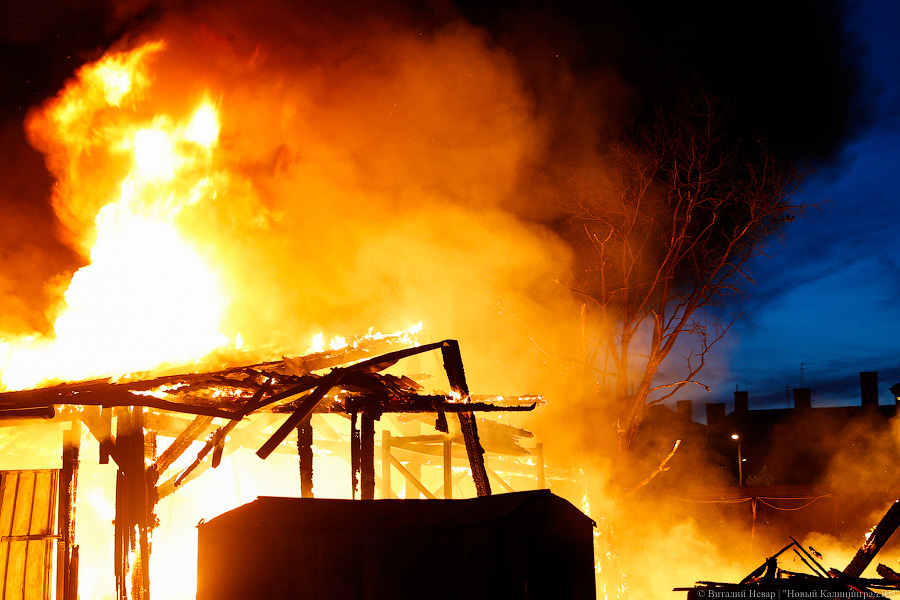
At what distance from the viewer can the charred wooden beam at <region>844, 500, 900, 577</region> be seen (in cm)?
1163

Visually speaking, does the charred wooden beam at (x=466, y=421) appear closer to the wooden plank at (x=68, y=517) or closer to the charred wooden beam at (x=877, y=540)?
the wooden plank at (x=68, y=517)

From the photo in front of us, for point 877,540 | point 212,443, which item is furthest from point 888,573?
point 212,443

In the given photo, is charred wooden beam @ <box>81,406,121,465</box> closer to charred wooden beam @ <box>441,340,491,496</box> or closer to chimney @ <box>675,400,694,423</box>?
charred wooden beam @ <box>441,340,491,496</box>

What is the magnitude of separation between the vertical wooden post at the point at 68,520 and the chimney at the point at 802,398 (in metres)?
40.1

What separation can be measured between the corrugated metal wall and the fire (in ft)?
8.00

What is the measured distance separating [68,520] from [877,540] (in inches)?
548

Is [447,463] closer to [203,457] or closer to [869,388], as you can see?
[203,457]

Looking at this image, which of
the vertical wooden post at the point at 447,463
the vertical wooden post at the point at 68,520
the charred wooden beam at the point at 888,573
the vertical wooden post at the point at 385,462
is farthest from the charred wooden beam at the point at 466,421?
the charred wooden beam at the point at 888,573

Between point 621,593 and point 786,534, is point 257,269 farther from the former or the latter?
point 786,534

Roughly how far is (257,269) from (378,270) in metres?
4.31

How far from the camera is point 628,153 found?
18594 mm

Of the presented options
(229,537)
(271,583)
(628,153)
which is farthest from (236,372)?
(628,153)

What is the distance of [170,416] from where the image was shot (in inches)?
301

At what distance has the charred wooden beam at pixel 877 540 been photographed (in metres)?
11.6
